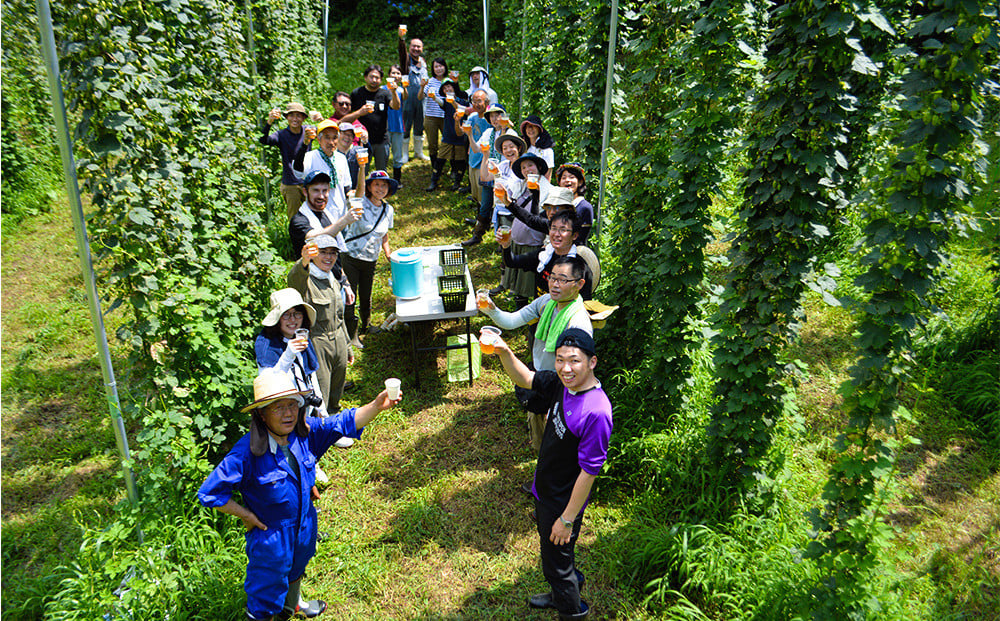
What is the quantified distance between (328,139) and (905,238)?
5312 millimetres

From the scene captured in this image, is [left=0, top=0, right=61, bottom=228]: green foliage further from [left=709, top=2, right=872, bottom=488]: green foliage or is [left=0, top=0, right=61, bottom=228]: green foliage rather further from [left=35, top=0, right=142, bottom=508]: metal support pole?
[left=709, top=2, right=872, bottom=488]: green foliage

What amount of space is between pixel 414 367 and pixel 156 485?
2858 millimetres

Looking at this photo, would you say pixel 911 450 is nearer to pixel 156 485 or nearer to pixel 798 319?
pixel 798 319

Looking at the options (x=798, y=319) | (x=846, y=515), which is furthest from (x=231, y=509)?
(x=798, y=319)

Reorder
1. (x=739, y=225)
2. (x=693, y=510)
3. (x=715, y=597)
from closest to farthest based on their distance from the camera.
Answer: (x=715, y=597) < (x=739, y=225) < (x=693, y=510)

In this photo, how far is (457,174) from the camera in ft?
37.0

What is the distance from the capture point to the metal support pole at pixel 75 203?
2.98 metres

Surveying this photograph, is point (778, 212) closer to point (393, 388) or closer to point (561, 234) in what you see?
point (561, 234)

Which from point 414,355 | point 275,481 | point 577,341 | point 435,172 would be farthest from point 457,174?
point 275,481

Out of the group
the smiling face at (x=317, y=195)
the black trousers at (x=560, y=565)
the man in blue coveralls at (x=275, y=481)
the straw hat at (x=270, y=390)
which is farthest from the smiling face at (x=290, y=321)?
the black trousers at (x=560, y=565)

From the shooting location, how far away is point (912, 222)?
2.83 meters

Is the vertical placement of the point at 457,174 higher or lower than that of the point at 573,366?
higher

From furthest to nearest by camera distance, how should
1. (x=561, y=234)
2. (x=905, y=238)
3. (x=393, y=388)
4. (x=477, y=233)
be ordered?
1. (x=477, y=233)
2. (x=561, y=234)
3. (x=393, y=388)
4. (x=905, y=238)

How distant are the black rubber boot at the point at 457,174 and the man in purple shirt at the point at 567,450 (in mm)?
8041
